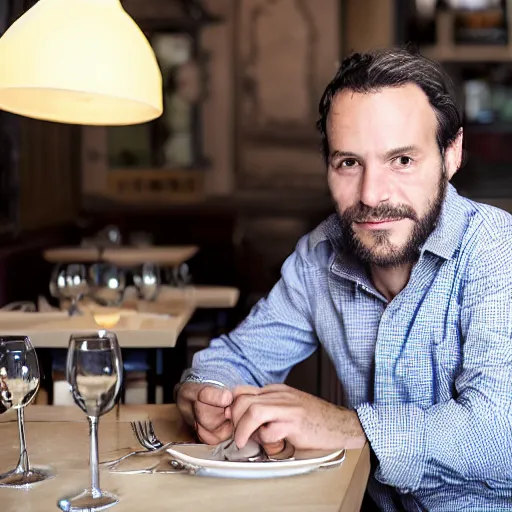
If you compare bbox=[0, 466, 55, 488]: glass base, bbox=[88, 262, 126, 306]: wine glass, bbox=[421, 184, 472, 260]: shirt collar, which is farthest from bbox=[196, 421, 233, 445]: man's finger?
bbox=[88, 262, 126, 306]: wine glass

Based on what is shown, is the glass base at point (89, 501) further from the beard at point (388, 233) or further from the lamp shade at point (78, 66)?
the lamp shade at point (78, 66)

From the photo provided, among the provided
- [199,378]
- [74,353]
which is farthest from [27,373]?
[199,378]

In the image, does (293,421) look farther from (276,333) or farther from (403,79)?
(403,79)

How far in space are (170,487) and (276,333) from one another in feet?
2.48

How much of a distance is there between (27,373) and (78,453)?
0.17 meters

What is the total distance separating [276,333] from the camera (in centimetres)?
196

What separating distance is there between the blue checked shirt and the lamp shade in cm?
82

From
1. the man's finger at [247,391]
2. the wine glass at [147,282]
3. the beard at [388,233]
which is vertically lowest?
the wine glass at [147,282]

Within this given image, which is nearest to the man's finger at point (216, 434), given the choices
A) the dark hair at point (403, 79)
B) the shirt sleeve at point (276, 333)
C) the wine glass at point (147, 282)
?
the shirt sleeve at point (276, 333)

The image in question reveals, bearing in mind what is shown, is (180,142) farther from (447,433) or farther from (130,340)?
(447,433)

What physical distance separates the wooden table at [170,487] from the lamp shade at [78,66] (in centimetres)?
113

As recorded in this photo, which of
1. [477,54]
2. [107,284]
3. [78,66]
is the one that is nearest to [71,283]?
[107,284]

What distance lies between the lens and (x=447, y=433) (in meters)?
1.45

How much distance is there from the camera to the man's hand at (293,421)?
4.49 ft
